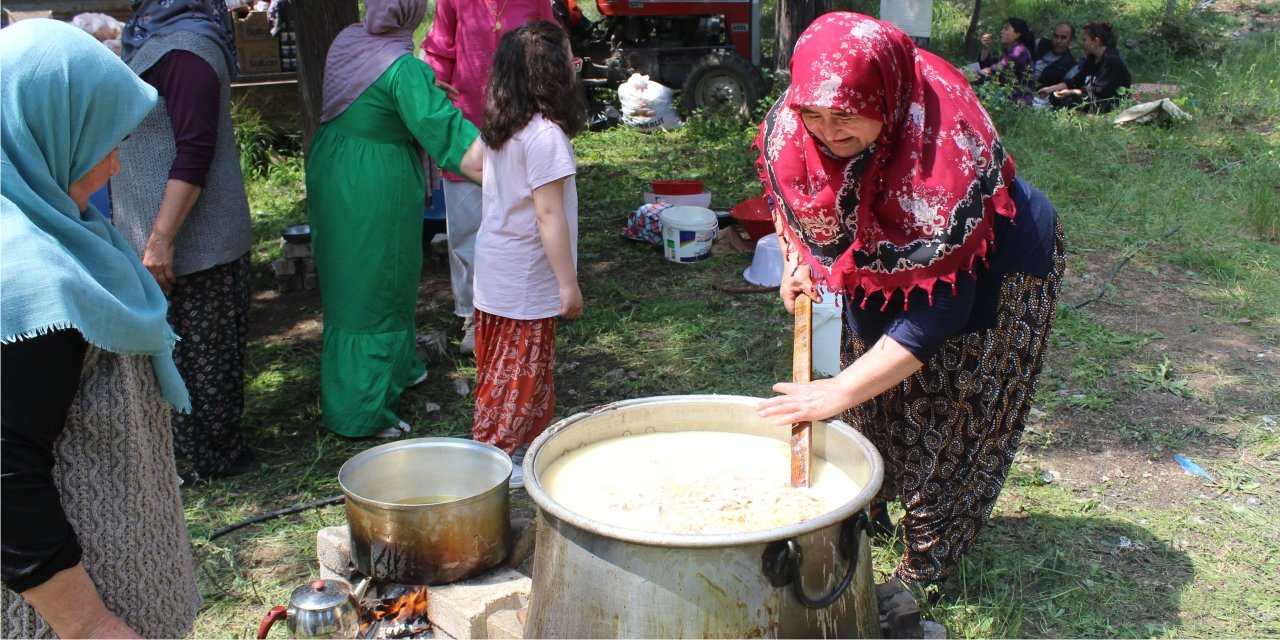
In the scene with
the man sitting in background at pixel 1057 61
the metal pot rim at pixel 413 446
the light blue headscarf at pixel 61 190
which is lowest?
the man sitting in background at pixel 1057 61

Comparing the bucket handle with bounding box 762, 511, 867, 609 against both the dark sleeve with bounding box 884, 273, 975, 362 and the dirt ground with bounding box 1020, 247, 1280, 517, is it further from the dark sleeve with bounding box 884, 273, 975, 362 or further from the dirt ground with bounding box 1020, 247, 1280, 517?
the dirt ground with bounding box 1020, 247, 1280, 517

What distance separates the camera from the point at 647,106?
407 inches

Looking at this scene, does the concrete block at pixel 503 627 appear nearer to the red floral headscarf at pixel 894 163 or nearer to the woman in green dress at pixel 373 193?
the red floral headscarf at pixel 894 163

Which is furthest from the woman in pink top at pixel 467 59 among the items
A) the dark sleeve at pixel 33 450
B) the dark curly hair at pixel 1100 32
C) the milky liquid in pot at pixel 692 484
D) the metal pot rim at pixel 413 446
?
the dark curly hair at pixel 1100 32

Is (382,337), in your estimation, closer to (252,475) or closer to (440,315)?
(252,475)

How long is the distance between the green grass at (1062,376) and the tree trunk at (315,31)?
1.30 m

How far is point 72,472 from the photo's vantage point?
1.82 metres

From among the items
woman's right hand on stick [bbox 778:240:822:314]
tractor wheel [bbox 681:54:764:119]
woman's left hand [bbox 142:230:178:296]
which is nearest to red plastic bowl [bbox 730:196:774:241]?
woman's right hand on stick [bbox 778:240:822:314]

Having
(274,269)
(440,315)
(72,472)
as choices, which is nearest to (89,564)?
(72,472)

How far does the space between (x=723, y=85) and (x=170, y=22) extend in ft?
25.6

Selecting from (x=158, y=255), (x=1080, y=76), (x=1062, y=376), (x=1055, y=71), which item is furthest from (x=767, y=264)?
(x=1055, y=71)

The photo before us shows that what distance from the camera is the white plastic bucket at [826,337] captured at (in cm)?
468

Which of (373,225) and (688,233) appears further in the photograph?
(688,233)

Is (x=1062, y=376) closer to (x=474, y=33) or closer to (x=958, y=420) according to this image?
(x=958, y=420)
